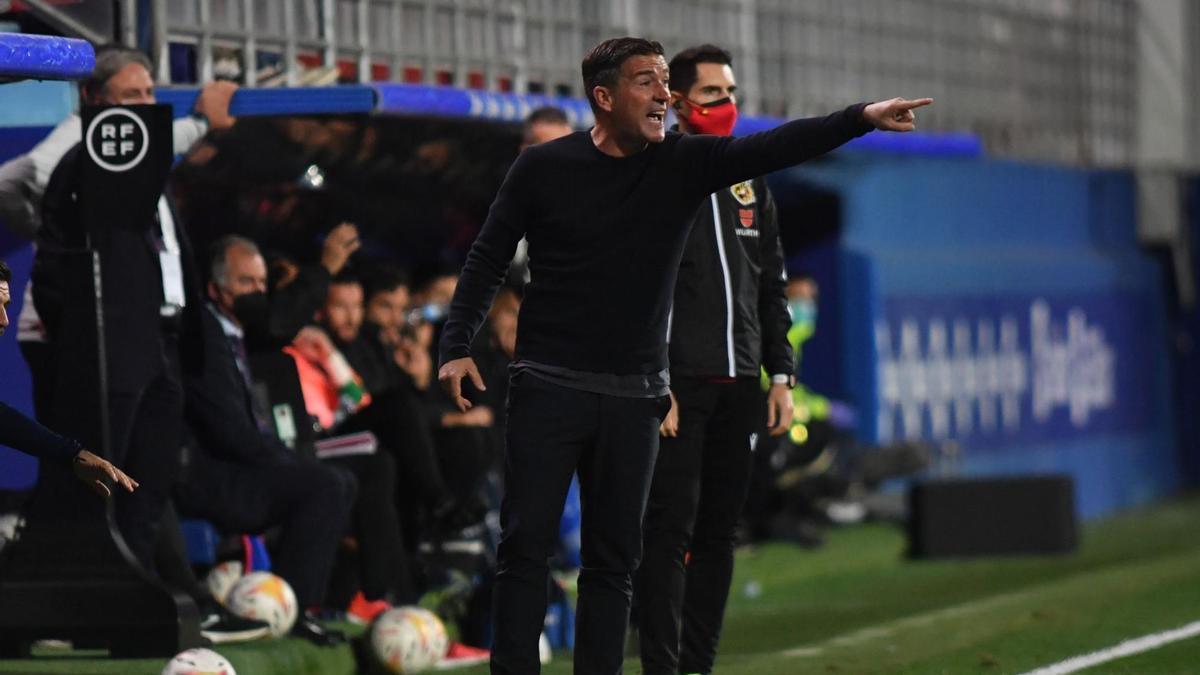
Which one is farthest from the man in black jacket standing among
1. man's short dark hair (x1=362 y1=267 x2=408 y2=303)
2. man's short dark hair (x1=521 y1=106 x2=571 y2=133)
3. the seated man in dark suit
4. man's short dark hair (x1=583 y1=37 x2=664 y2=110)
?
man's short dark hair (x1=362 y1=267 x2=408 y2=303)

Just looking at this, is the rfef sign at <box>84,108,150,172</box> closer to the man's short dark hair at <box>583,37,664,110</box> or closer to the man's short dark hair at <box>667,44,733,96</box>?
the man's short dark hair at <box>667,44,733,96</box>

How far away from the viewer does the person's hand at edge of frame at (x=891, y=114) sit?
5.91 meters

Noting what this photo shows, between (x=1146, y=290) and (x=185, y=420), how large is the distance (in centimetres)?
1377

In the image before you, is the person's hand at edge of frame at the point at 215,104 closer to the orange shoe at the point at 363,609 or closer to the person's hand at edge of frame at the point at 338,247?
the person's hand at edge of frame at the point at 338,247

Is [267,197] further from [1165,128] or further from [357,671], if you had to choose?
[1165,128]

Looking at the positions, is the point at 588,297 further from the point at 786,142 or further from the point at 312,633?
the point at 312,633

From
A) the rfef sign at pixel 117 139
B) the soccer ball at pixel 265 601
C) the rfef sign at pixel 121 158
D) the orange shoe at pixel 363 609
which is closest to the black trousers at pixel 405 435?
the orange shoe at pixel 363 609

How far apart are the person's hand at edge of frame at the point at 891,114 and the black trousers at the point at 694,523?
1.52 m

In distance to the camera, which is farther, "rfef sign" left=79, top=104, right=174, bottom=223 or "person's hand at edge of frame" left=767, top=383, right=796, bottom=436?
"rfef sign" left=79, top=104, right=174, bottom=223

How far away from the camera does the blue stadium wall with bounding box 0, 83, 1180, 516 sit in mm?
15984

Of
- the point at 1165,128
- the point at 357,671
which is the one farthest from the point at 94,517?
the point at 1165,128

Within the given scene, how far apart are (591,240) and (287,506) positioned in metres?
2.75

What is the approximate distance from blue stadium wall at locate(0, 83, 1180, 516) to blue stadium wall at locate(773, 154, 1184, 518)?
2cm

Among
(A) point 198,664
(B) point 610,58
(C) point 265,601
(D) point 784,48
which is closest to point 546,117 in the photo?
(C) point 265,601
